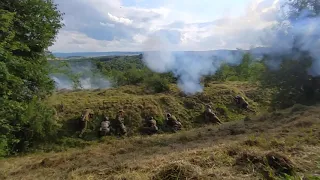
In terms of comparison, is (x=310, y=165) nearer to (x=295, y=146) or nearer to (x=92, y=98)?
(x=295, y=146)

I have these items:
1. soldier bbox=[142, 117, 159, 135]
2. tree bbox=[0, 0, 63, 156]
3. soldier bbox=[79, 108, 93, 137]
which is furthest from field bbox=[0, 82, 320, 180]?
tree bbox=[0, 0, 63, 156]

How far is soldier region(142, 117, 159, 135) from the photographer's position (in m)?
21.2

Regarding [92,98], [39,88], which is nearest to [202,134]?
[39,88]

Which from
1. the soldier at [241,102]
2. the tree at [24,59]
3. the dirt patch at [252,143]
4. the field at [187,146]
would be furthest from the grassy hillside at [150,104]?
the dirt patch at [252,143]

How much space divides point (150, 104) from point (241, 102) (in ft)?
28.3

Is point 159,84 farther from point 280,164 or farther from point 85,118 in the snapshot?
point 280,164

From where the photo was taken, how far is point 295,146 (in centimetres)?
830

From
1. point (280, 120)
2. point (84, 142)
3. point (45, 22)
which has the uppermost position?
point (45, 22)

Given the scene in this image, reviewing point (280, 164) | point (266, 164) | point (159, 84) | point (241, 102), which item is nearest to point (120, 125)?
point (159, 84)

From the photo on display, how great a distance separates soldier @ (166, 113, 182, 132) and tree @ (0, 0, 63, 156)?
30.9 feet

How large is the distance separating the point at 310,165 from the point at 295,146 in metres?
1.68

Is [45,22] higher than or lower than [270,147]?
higher

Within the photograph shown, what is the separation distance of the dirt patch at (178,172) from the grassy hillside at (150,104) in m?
14.7

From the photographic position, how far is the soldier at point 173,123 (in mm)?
21969
